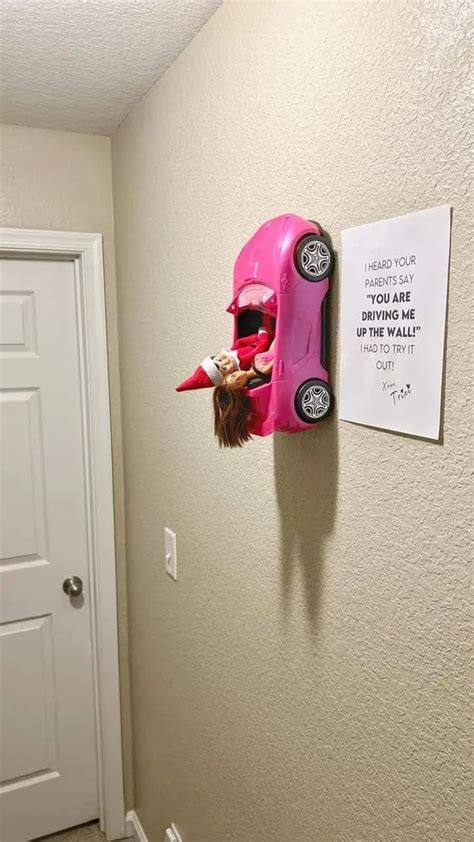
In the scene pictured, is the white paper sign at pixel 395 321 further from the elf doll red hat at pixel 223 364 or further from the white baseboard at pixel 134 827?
the white baseboard at pixel 134 827

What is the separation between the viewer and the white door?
78.5 inches

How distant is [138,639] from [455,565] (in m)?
1.51

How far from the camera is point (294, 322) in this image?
2.88 ft

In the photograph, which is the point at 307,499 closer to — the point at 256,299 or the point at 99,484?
the point at 256,299

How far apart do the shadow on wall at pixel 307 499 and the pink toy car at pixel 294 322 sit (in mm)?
30

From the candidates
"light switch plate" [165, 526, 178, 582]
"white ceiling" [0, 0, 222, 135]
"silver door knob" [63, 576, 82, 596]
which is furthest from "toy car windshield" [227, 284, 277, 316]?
"silver door knob" [63, 576, 82, 596]

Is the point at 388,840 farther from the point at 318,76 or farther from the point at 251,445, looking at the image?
the point at 318,76

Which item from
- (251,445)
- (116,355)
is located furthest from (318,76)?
(116,355)

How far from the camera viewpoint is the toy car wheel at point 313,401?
2.92 feet

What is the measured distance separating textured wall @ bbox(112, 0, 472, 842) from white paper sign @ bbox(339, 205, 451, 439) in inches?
0.8

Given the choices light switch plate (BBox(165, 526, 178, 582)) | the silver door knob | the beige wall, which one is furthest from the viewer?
the silver door knob

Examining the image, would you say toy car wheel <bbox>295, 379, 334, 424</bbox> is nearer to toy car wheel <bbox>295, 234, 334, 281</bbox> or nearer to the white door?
toy car wheel <bbox>295, 234, 334, 281</bbox>

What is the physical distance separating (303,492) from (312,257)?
361mm
